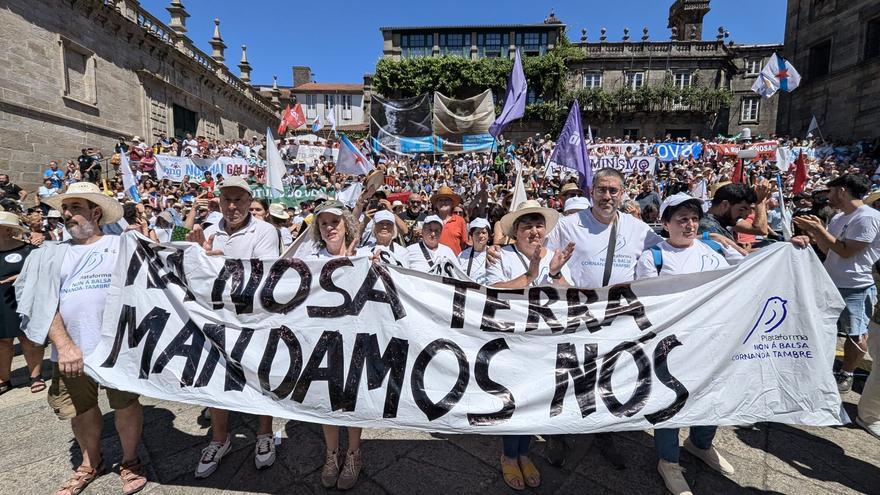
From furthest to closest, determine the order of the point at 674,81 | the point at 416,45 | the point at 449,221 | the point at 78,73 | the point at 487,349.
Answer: the point at 416,45, the point at 674,81, the point at 78,73, the point at 449,221, the point at 487,349

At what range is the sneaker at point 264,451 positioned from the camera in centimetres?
297

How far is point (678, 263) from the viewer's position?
2.78 meters

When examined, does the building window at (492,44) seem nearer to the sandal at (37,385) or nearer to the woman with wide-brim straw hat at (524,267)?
the woman with wide-brim straw hat at (524,267)

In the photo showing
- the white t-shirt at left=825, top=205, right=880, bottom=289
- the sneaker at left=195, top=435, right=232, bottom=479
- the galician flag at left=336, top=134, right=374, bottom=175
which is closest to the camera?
the sneaker at left=195, top=435, right=232, bottom=479

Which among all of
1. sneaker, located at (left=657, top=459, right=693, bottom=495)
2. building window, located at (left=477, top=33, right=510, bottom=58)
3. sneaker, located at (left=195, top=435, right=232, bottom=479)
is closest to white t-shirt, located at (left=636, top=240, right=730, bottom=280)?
sneaker, located at (left=657, top=459, right=693, bottom=495)

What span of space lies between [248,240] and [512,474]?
108 inches

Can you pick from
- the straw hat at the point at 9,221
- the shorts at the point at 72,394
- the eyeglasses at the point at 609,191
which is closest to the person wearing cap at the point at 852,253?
the eyeglasses at the point at 609,191

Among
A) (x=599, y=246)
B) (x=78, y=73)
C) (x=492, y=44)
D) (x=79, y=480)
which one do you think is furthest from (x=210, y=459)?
(x=492, y=44)

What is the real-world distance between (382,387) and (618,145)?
56.7 ft

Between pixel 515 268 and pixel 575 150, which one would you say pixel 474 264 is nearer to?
pixel 515 268

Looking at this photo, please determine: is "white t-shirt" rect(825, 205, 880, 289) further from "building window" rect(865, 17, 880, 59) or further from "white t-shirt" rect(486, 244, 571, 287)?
"building window" rect(865, 17, 880, 59)

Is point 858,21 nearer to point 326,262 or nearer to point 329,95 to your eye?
point 326,262

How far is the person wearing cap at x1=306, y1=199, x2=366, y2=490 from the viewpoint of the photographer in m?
2.78

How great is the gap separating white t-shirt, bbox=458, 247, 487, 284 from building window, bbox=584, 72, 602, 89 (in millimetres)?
36564
